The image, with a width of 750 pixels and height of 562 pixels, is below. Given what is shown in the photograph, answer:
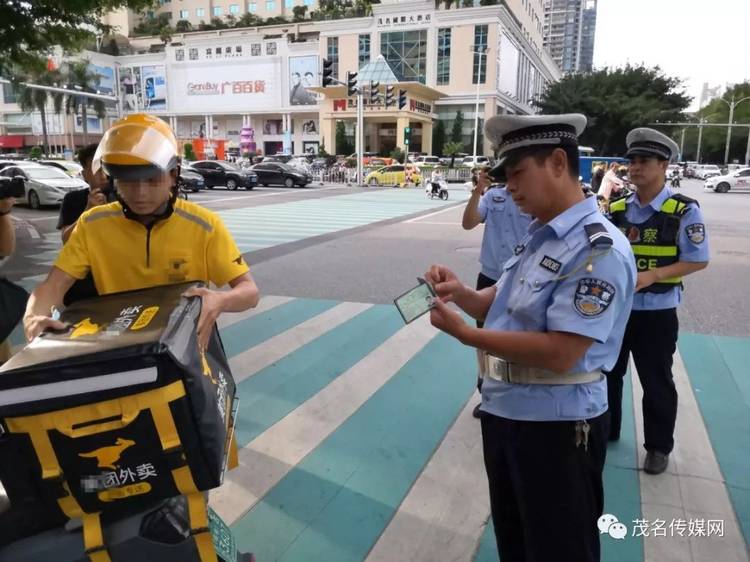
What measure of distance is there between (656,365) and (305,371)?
107 inches

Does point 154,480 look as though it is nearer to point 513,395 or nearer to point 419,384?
point 513,395

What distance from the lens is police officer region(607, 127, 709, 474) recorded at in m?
3.02

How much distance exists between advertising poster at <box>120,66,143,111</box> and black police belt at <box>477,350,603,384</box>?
8486cm

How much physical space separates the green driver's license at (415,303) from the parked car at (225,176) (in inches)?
989

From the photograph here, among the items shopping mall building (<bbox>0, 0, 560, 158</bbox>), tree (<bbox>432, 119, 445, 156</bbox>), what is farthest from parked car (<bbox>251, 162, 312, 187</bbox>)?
tree (<bbox>432, 119, 445, 156</bbox>)

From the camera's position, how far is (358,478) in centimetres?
319

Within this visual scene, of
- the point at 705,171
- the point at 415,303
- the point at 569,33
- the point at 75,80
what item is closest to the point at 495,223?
the point at 415,303

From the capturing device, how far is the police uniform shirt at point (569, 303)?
162cm

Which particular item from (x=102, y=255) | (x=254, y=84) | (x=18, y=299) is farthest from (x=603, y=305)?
(x=254, y=84)

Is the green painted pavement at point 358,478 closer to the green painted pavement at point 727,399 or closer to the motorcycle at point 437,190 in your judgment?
the green painted pavement at point 727,399

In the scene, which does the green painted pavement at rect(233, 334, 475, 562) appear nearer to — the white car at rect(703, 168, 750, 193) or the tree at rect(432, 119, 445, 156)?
the white car at rect(703, 168, 750, 193)

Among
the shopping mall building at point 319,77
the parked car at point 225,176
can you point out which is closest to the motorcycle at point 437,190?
the parked car at point 225,176

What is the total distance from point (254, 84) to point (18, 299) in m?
75.9

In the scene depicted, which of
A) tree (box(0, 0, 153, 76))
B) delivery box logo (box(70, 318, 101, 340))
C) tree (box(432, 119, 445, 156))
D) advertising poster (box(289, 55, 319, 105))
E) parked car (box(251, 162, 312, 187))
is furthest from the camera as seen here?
advertising poster (box(289, 55, 319, 105))
